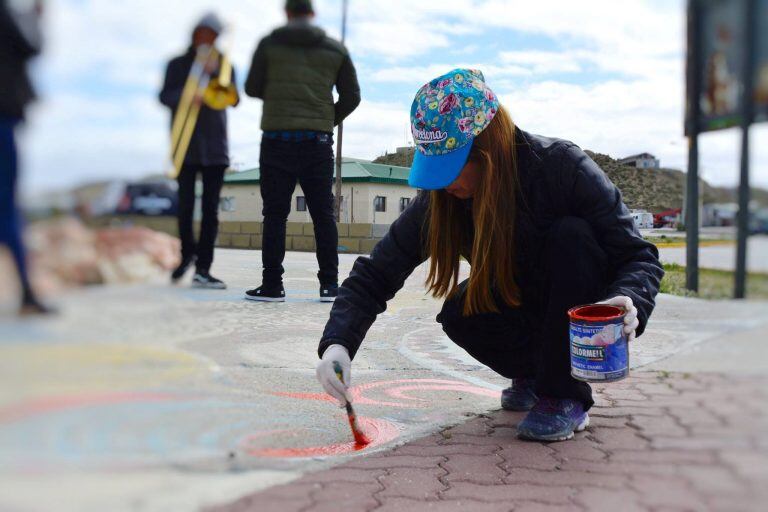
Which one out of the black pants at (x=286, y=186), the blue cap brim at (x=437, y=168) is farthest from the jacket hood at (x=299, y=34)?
the blue cap brim at (x=437, y=168)

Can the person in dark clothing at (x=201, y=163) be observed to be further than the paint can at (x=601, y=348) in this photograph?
No

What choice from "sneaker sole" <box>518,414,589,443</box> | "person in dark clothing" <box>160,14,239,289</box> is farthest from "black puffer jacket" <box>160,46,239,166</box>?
"sneaker sole" <box>518,414,589,443</box>

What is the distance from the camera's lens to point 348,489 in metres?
1.30

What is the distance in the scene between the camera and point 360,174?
38.1 inches

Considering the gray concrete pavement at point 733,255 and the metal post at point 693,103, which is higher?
the metal post at point 693,103

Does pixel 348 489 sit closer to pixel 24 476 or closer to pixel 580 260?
pixel 580 260

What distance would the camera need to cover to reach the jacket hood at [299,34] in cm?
73

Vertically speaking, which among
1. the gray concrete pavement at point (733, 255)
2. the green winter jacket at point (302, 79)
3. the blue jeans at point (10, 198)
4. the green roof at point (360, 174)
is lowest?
the gray concrete pavement at point (733, 255)

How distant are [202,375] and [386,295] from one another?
3.68ft

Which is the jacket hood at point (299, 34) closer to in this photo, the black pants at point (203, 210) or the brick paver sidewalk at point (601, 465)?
the black pants at point (203, 210)

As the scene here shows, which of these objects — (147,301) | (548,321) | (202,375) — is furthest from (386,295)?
(147,301)

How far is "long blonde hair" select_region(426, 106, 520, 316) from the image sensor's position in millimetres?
1458

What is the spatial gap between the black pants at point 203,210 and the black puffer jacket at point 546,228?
0.96 metres

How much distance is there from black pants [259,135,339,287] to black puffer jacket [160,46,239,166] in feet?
0.68
